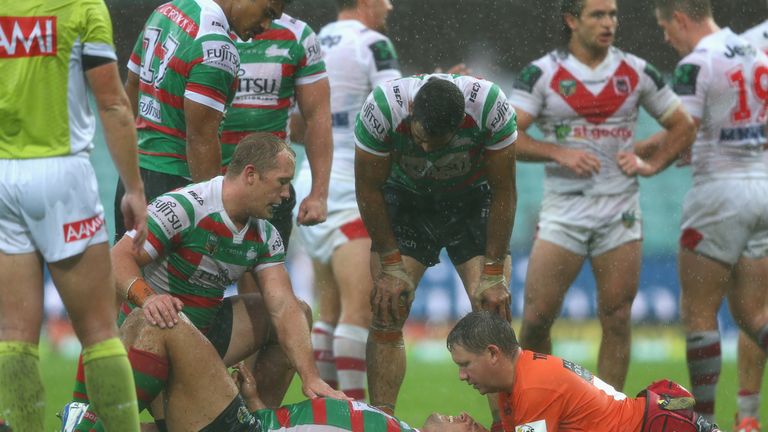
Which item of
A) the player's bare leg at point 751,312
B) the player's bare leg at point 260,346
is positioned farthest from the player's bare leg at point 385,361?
the player's bare leg at point 751,312

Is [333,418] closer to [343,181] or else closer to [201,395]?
[201,395]

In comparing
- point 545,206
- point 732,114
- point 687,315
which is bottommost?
point 687,315

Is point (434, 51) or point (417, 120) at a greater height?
point (417, 120)

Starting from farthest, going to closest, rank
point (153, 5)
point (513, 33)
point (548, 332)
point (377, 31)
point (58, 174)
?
point (513, 33)
point (153, 5)
point (377, 31)
point (548, 332)
point (58, 174)

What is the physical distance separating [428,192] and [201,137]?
109cm

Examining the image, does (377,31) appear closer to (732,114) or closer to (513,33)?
(732,114)

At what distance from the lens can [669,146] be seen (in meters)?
6.91

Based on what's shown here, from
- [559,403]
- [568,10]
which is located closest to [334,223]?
[568,10]

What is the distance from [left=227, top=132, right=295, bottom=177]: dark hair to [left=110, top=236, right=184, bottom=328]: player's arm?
511 millimetres

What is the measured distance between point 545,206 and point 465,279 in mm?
1382

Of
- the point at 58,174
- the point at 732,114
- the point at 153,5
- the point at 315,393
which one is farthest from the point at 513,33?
the point at 58,174

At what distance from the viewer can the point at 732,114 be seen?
6.98 metres

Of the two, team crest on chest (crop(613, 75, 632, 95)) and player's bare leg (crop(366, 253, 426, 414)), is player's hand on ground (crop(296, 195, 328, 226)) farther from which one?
team crest on chest (crop(613, 75, 632, 95))

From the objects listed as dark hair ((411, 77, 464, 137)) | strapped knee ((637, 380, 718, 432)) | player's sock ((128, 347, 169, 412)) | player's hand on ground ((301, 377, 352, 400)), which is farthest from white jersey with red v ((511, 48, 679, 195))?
player's sock ((128, 347, 169, 412))
